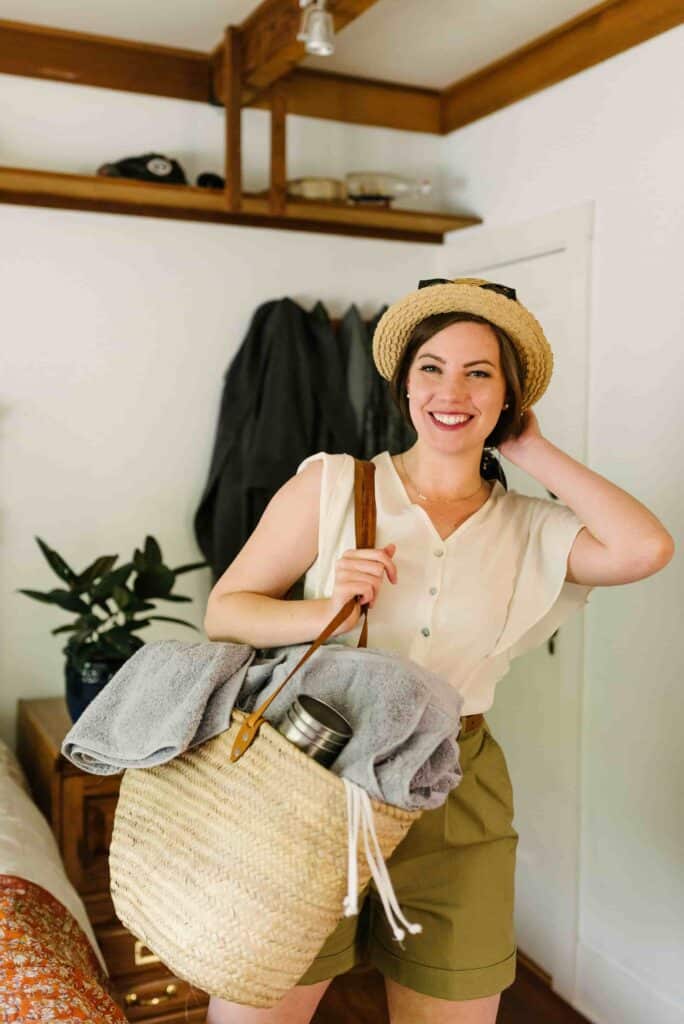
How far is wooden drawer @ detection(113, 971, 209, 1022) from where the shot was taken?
230 centimetres

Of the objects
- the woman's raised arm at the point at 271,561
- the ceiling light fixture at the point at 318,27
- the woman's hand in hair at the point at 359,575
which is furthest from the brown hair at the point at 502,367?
the ceiling light fixture at the point at 318,27

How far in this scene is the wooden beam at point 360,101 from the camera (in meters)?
3.13

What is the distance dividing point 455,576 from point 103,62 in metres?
2.07

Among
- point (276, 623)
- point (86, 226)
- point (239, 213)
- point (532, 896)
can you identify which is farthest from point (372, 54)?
point (532, 896)

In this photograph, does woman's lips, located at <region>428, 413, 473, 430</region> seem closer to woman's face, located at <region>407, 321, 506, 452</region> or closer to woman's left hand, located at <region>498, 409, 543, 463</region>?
woman's face, located at <region>407, 321, 506, 452</region>

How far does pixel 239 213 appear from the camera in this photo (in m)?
3.04

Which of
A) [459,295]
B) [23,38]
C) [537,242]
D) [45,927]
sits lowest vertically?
[45,927]

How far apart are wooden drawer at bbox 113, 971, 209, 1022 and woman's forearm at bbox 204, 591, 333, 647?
1.20 metres

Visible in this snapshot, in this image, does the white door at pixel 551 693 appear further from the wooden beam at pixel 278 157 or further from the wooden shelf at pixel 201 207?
the wooden beam at pixel 278 157

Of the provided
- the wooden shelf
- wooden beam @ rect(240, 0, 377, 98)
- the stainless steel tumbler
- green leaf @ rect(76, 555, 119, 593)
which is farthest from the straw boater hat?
the wooden shelf

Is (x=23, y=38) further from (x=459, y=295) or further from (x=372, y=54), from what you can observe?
(x=459, y=295)

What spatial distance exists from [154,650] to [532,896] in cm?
190

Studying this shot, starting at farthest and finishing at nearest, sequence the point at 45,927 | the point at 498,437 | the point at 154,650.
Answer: the point at 45,927 → the point at 498,437 → the point at 154,650

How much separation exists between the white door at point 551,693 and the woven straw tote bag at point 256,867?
161cm
